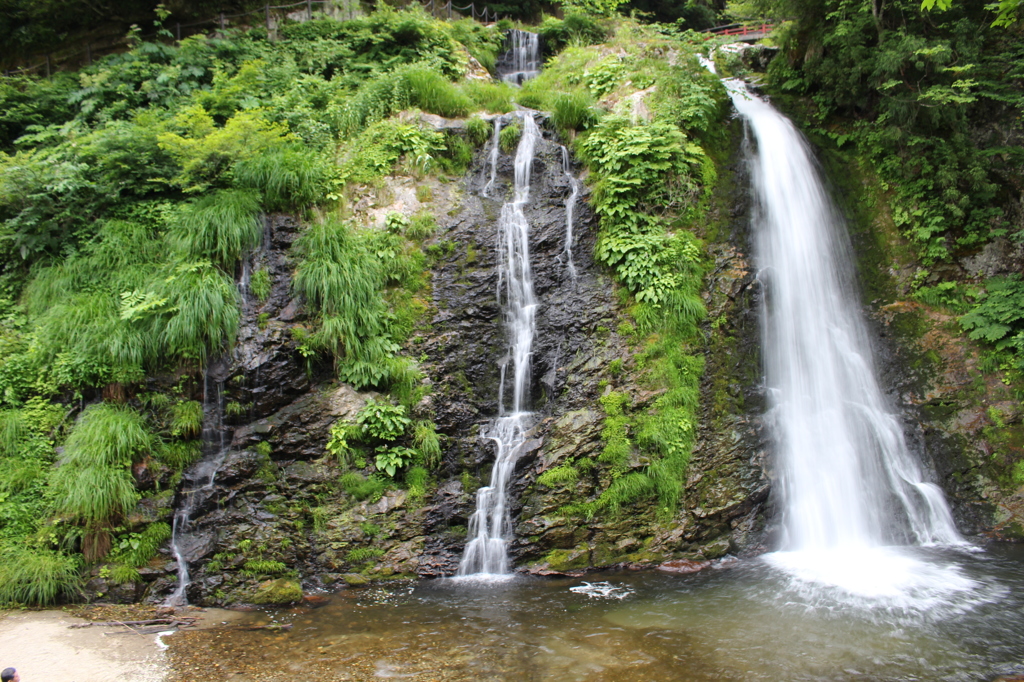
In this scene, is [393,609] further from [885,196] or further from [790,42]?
[790,42]

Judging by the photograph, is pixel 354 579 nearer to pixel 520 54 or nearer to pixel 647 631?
pixel 647 631

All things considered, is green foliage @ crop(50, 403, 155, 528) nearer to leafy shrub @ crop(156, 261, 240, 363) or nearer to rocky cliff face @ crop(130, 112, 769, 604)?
rocky cliff face @ crop(130, 112, 769, 604)

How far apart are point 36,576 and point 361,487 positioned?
3566 mm

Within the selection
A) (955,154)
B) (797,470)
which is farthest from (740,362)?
(955,154)

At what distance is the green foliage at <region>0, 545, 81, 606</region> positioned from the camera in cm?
606

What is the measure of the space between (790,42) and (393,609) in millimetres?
13755

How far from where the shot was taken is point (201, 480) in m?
7.06

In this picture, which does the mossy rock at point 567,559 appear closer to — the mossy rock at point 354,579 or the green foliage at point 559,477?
the green foliage at point 559,477

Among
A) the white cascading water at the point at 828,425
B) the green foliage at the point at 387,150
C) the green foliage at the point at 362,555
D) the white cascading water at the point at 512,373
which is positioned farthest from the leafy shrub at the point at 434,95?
the green foliage at the point at 362,555

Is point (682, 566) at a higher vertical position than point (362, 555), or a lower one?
lower

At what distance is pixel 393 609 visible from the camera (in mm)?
6105

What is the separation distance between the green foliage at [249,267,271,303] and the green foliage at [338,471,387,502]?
9.84 feet

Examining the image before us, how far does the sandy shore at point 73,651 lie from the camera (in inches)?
187

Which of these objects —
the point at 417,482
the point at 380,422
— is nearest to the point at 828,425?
the point at 417,482
